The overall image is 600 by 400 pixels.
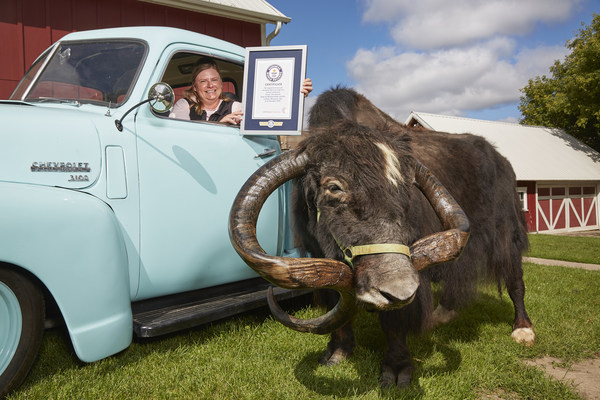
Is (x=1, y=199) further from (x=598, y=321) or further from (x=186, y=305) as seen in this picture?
(x=598, y=321)

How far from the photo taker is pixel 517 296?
4207 mm

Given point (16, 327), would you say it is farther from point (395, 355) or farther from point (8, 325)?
point (395, 355)

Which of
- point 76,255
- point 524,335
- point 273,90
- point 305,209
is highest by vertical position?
point 273,90

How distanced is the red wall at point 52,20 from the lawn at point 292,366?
19.9ft

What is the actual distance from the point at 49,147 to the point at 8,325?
1.03 meters

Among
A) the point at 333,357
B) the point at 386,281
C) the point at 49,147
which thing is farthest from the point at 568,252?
the point at 49,147

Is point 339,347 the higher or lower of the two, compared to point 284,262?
lower

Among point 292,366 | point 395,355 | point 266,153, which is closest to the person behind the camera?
point 395,355

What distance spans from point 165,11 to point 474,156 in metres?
7.18

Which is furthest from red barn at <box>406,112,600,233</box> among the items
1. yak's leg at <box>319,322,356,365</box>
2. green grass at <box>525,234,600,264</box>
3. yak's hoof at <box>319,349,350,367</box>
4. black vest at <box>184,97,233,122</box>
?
yak's hoof at <box>319,349,350,367</box>

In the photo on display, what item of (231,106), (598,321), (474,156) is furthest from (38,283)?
(598,321)

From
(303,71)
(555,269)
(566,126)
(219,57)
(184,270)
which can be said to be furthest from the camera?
(566,126)

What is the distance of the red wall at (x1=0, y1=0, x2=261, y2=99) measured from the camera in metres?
7.01

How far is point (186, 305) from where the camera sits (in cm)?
304
